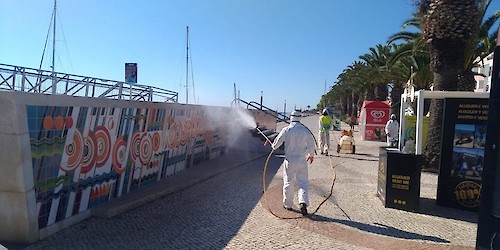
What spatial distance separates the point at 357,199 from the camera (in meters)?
7.88

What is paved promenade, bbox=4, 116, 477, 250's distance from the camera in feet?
16.9

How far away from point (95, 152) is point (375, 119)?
846 inches

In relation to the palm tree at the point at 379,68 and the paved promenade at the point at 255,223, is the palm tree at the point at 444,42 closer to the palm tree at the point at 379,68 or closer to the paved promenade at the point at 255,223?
the paved promenade at the point at 255,223

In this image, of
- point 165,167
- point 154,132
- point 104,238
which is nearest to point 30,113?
point 104,238

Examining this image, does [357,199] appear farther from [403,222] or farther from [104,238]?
[104,238]

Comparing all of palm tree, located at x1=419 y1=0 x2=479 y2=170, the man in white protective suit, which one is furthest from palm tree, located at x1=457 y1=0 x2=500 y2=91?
the man in white protective suit

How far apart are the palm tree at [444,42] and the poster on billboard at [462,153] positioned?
436cm

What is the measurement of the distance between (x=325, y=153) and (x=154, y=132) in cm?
843

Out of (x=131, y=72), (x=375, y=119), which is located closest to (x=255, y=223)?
(x=131, y=72)

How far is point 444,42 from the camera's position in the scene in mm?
11375

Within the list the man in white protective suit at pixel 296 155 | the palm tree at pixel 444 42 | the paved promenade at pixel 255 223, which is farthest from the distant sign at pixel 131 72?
the palm tree at pixel 444 42

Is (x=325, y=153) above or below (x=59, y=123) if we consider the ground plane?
below

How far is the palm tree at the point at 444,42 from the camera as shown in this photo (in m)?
11.1

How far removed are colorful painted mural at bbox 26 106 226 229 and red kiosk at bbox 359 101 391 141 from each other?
1753 cm
